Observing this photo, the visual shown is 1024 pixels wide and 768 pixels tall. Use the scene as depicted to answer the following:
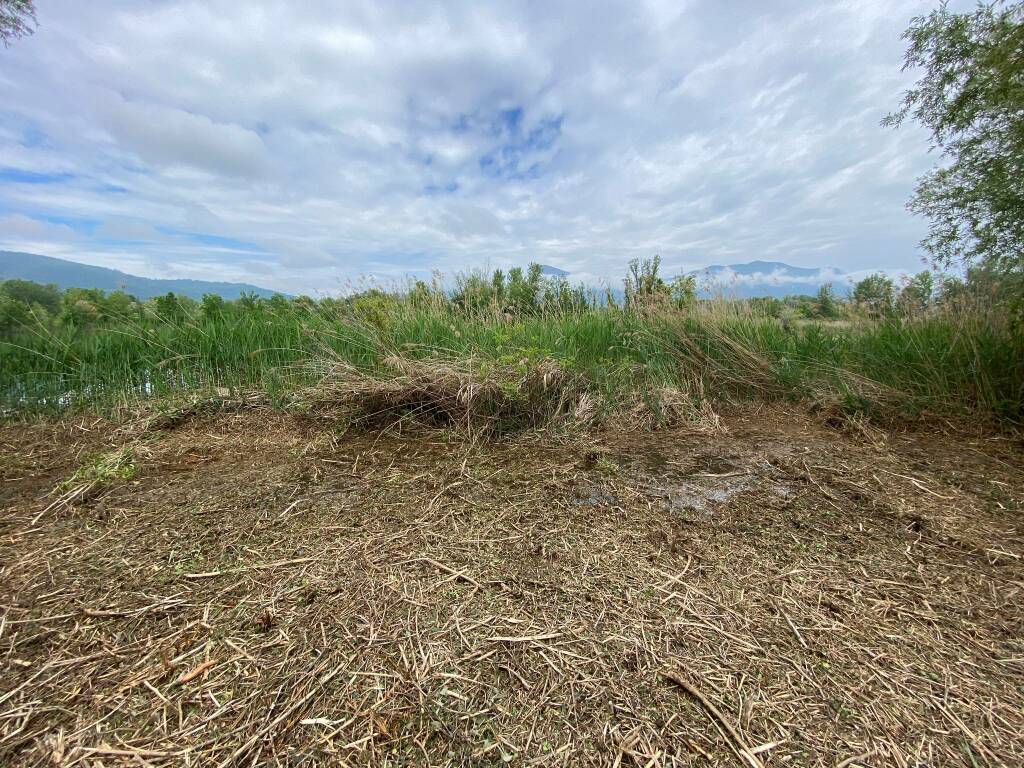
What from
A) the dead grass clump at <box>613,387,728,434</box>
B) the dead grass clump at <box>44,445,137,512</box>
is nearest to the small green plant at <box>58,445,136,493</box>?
the dead grass clump at <box>44,445,137,512</box>

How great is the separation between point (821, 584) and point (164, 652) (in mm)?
1963

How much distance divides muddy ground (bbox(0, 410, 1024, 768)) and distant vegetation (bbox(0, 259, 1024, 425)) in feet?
2.95

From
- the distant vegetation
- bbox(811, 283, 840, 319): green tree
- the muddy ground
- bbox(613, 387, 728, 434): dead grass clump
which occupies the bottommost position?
the muddy ground

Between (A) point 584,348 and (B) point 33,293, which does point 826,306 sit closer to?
(A) point 584,348

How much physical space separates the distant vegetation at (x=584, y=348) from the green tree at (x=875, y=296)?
1cm

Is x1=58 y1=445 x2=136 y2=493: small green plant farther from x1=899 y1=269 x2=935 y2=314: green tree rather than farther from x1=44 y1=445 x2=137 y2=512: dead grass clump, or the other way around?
x1=899 y1=269 x2=935 y2=314: green tree

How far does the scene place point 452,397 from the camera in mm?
2611

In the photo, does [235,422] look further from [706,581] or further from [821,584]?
[821,584]

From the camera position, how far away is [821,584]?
1.28 m

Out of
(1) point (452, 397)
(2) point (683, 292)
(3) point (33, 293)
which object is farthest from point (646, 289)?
(3) point (33, 293)

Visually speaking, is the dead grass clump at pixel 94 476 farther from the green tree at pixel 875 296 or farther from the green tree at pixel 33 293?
the green tree at pixel 875 296

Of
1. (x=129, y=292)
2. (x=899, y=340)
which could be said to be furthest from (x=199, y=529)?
(x=899, y=340)

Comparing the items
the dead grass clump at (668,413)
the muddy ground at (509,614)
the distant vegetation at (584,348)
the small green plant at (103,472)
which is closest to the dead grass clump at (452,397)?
the distant vegetation at (584,348)

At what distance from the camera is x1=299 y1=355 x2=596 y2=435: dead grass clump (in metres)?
2.56
